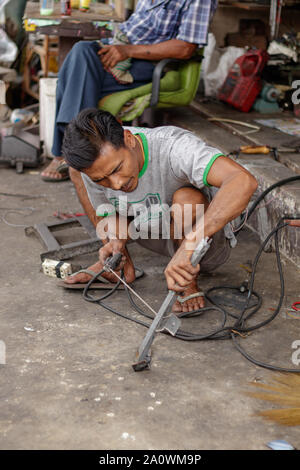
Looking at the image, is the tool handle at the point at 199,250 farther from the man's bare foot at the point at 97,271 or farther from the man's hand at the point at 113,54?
the man's hand at the point at 113,54

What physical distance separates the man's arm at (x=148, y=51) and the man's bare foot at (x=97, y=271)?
5.67 ft

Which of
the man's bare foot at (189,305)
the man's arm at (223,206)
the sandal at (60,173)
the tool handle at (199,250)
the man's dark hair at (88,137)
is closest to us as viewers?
the tool handle at (199,250)

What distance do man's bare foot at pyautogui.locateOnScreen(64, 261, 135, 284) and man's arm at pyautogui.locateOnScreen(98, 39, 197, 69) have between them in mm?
1728

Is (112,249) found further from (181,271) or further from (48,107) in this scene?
(48,107)

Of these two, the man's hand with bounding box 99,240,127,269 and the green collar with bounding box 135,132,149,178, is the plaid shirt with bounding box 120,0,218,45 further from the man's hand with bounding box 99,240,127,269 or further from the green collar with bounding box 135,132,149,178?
the man's hand with bounding box 99,240,127,269

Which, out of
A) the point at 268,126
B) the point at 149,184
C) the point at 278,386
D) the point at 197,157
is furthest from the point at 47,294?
the point at 268,126

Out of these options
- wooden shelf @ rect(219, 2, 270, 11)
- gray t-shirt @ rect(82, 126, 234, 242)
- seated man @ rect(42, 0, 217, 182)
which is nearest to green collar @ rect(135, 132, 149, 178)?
gray t-shirt @ rect(82, 126, 234, 242)

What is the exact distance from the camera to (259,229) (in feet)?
11.2

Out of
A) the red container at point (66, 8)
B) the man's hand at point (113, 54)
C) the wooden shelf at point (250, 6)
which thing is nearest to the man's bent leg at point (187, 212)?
the man's hand at point (113, 54)

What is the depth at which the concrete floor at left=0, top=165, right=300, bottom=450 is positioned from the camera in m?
1.81

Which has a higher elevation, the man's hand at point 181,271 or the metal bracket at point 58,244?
the man's hand at point 181,271

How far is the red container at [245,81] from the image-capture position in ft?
16.0

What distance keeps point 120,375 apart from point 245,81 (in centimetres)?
347

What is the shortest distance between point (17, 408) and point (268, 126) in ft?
10.5
